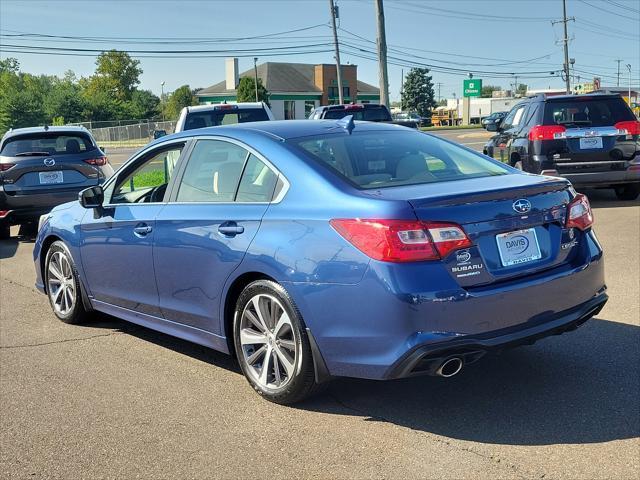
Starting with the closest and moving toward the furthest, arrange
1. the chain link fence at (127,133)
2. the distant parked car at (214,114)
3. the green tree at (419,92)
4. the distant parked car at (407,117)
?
the distant parked car at (214,114) < the distant parked car at (407,117) < the chain link fence at (127,133) < the green tree at (419,92)

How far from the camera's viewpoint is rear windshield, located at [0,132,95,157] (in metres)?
11.0

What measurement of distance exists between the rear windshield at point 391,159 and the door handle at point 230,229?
60cm

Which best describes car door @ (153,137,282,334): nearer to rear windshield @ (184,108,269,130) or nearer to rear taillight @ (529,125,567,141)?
rear taillight @ (529,125,567,141)

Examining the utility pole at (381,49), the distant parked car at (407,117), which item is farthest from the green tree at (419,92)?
the utility pole at (381,49)

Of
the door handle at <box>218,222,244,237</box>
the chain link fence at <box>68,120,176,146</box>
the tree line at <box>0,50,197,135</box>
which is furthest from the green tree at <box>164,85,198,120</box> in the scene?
the door handle at <box>218,222,244,237</box>

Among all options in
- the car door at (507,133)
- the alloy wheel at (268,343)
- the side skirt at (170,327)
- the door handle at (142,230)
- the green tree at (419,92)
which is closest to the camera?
the alloy wheel at (268,343)

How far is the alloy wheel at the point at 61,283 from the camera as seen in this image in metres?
6.07

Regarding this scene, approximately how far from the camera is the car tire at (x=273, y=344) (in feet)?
12.9

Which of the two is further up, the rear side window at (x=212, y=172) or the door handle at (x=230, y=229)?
the rear side window at (x=212, y=172)

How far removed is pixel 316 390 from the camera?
407 cm

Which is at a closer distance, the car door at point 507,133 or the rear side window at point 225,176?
the rear side window at point 225,176

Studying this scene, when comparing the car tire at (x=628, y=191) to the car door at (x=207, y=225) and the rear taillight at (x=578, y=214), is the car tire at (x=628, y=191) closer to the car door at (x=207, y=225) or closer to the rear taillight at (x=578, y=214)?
the rear taillight at (x=578, y=214)

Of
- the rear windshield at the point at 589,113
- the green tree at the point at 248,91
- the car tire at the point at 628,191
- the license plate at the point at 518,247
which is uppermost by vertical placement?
the green tree at the point at 248,91

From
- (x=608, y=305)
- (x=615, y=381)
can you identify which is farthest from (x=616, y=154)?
(x=615, y=381)
